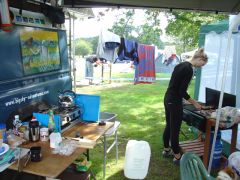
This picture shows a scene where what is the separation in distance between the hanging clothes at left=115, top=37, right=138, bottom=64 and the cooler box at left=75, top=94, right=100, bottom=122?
4.25 meters

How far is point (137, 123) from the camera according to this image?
18.2ft

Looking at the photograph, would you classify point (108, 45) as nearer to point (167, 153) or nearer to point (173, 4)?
point (173, 4)

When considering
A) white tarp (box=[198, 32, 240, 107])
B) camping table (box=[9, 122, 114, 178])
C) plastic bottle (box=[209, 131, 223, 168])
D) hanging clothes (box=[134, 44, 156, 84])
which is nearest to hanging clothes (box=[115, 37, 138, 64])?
hanging clothes (box=[134, 44, 156, 84])

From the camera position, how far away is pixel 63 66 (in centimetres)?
343

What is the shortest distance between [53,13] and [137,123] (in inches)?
126

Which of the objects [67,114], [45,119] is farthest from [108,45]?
[45,119]

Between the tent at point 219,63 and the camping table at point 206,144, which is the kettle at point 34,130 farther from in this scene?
the tent at point 219,63

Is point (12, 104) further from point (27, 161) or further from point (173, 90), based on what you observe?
point (173, 90)

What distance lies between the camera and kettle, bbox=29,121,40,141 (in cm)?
227

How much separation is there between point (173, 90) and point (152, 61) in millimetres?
5497

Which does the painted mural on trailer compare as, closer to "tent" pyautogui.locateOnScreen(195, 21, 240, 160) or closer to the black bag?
the black bag

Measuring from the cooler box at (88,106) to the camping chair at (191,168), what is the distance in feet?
4.04

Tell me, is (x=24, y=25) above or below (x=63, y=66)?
above

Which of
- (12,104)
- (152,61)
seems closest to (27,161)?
(12,104)
